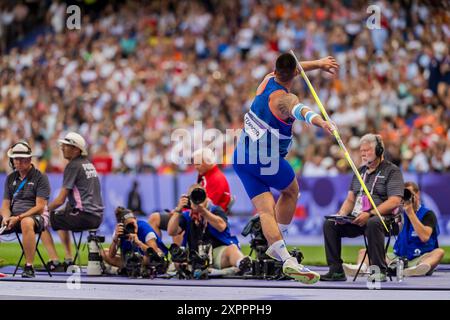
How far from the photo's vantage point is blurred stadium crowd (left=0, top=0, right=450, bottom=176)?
78.1ft

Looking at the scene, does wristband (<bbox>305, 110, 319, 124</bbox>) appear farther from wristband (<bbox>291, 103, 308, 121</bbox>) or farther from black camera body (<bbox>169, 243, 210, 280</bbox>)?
black camera body (<bbox>169, 243, 210, 280</bbox>)

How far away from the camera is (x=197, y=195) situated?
44.5ft

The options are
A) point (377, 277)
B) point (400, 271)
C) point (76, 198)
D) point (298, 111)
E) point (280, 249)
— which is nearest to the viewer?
point (298, 111)

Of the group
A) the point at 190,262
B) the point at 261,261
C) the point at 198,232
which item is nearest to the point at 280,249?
the point at 261,261

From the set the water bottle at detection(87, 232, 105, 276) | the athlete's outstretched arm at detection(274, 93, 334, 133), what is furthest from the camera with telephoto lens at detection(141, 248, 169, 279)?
the athlete's outstretched arm at detection(274, 93, 334, 133)

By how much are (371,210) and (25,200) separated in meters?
4.69

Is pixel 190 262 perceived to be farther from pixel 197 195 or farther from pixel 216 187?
pixel 216 187

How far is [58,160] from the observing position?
2550 cm

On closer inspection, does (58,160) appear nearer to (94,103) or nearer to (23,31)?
(94,103)

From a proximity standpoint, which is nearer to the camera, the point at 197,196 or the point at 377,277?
the point at 377,277

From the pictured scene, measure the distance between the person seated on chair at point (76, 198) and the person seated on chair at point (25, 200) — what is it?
341 mm

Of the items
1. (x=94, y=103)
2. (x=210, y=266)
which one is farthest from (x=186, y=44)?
(x=210, y=266)

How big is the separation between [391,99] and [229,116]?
3962 mm

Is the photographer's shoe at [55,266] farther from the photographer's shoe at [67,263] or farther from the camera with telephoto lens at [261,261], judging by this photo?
the camera with telephoto lens at [261,261]
